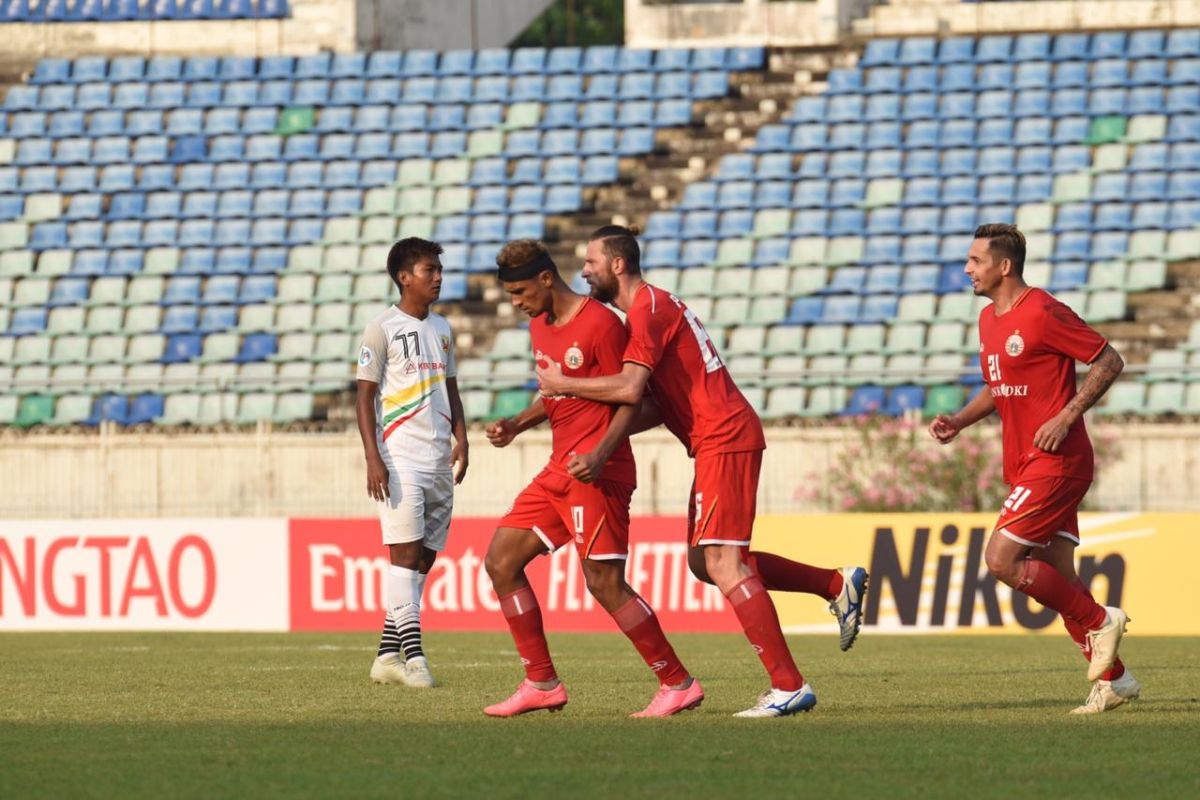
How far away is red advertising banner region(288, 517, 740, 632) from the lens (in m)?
18.6

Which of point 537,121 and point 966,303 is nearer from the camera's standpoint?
point 966,303

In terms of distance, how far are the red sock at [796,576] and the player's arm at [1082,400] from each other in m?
1.09

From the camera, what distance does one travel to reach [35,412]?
2636 cm

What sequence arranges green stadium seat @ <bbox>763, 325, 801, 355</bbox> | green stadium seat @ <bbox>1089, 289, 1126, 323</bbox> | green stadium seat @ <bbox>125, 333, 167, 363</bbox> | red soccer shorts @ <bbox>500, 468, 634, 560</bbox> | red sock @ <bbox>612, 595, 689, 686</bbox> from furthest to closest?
green stadium seat @ <bbox>125, 333, 167, 363</bbox>, green stadium seat @ <bbox>763, 325, 801, 355</bbox>, green stadium seat @ <bbox>1089, 289, 1126, 323</bbox>, red sock @ <bbox>612, 595, 689, 686</bbox>, red soccer shorts @ <bbox>500, 468, 634, 560</bbox>

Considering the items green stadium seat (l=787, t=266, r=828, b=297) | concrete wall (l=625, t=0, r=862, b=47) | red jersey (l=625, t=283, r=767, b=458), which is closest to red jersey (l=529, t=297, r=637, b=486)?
red jersey (l=625, t=283, r=767, b=458)

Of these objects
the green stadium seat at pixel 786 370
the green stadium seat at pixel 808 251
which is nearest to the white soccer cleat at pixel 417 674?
the green stadium seat at pixel 786 370

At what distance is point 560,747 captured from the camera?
8164 millimetres

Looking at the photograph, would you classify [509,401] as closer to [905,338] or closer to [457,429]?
[905,338]

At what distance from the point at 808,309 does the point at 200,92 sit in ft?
35.5

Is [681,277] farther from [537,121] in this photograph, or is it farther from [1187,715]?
[1187,715]

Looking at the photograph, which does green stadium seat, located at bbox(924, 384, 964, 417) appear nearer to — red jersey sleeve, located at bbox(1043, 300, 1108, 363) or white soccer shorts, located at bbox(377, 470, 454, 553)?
white soccer shorts, located at bbox(377, 470, 454, 553)

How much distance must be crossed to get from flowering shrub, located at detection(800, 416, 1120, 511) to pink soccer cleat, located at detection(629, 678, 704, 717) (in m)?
12.0

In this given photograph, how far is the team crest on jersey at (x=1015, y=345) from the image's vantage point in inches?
372

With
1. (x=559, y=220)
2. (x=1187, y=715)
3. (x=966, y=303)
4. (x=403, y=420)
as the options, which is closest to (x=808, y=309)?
(x=966, y=303)
